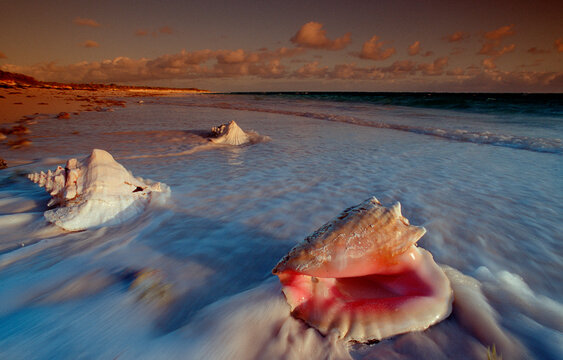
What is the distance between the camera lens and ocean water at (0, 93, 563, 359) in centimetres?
114

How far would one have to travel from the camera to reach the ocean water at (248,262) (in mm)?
1144

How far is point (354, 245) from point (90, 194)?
2.11m

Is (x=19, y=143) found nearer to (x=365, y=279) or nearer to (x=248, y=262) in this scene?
(x=248, y=262)

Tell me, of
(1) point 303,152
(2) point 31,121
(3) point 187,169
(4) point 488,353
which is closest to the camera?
(4) point 488,353

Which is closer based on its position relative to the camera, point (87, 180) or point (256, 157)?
point (87, 180)

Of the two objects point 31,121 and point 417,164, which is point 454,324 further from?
point 31,121

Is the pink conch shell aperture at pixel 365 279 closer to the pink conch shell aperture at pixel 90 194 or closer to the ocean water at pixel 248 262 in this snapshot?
the ocean water at pixel 248 262

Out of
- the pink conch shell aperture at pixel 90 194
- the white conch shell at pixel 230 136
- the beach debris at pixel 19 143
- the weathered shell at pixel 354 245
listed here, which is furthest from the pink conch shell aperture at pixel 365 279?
the beach debris at pixel 19 143

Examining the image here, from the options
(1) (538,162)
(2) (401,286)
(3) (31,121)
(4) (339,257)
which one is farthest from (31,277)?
(3) (31,121)

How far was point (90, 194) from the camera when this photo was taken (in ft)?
7.09

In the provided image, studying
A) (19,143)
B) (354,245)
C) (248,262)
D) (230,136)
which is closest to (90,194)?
(248,262)

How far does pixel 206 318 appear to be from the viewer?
1242 millimetres

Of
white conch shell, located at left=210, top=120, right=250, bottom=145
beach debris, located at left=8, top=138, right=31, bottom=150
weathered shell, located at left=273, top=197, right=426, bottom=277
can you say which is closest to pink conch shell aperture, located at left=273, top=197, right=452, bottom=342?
weathered shell, located at left=273, top=197, right=426, bottom=277

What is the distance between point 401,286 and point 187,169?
10.8 ft
